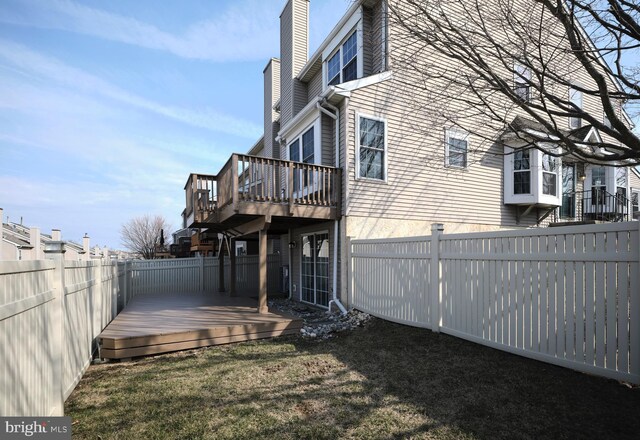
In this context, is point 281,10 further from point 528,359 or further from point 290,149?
point 528,359

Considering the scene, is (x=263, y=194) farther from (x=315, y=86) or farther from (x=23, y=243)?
(x=315, y=86)

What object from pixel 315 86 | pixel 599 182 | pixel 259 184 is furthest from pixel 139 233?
pixel 599 182

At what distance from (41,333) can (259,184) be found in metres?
6.24

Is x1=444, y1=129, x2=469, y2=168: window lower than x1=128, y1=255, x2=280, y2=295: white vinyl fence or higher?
higher

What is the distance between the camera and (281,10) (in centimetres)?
1393

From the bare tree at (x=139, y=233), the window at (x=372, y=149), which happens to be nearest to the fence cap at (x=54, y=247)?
the window at (x=372, y=149)

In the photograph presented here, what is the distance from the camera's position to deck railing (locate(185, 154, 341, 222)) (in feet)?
25.3

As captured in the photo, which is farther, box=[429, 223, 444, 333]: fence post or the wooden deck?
box=[429, 223, 444, 333]: fence post

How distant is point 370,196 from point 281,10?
982 centimetres

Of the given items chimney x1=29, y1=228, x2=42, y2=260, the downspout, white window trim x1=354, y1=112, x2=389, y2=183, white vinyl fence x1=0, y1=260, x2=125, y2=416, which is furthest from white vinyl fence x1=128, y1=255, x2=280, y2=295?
chimney x1=29, y1=228, x2=42, y2=260

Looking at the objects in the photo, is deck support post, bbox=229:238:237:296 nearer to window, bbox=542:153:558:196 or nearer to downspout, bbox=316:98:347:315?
downspout, bbox=316:98:347:315

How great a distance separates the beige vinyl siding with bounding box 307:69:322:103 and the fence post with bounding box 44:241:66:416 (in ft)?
34.0

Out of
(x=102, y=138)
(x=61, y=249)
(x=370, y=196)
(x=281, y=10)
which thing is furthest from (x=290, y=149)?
(x=102, y=138)

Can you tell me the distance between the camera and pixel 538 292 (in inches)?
→ 163
